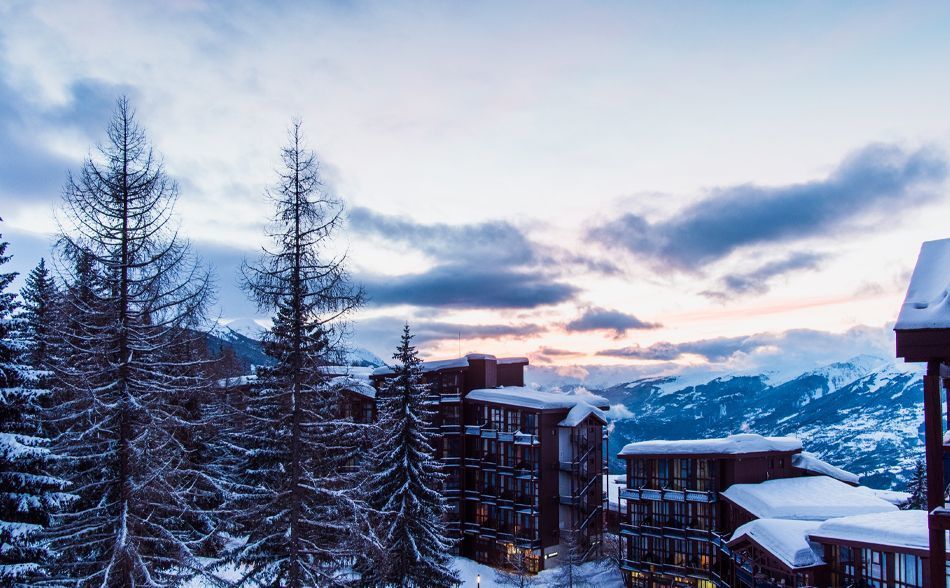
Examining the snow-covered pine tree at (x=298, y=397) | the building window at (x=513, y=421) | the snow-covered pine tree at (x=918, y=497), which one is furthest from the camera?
the snow-covered pine tree at (x=918, y=497)

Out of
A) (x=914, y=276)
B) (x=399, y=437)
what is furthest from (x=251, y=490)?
(x=914, y=276)

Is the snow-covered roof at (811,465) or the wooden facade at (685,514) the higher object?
the snow-covered roof at (811,465)

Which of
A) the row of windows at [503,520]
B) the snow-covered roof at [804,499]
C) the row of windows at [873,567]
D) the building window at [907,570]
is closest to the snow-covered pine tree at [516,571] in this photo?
the row of windows at [503,520]

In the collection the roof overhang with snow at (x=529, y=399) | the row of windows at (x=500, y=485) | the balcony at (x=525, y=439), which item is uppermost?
the roof overhang with snow at (x=529, y=399)

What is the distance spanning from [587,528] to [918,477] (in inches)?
1116

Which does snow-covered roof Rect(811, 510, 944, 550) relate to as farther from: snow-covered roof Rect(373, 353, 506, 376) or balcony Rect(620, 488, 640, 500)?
snow-covered roof Rect(373, 353, 506, 376)

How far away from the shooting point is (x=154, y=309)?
17.2 m

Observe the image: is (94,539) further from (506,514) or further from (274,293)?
(506,514)

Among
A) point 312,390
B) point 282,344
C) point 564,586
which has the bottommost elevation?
point 564,586

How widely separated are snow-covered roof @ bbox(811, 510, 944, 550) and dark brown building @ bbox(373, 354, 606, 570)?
1956cm

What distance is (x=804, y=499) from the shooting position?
32188 mm

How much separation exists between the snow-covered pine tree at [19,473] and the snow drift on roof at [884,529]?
87.4 ft

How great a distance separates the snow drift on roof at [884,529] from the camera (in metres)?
23.0

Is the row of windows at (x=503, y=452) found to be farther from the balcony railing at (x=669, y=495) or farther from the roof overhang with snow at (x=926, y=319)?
the roof overhang with snow at (x=926, y=319)
